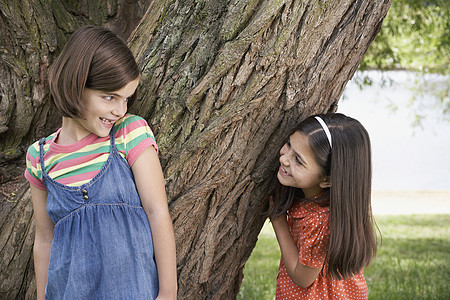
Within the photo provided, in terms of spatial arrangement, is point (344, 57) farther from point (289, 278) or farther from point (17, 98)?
point (17, 98)

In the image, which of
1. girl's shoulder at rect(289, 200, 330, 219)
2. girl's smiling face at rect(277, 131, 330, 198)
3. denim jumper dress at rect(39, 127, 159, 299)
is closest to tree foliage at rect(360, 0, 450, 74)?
girl's shoulder at rect(289, 200, 330, 219)

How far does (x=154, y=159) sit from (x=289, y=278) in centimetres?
96

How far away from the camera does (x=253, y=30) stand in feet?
6.66

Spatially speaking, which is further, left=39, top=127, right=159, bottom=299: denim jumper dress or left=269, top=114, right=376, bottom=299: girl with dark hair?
left=269, top=114, right=376, bottom=299: girl with dark hair

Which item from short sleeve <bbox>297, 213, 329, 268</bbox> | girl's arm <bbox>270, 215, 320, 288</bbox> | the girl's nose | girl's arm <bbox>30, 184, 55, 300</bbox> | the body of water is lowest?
girl's arm <bbox>30, 184, 55, 300</bbox>

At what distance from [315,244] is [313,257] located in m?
0.06

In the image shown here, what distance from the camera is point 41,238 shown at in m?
2.07

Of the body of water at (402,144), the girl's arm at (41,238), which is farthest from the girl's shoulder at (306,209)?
the body of water at (402,144)

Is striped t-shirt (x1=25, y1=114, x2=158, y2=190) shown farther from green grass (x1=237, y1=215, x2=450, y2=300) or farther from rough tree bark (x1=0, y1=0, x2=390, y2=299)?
green grass (x1=237, y1=215, x2=450, y2=300)

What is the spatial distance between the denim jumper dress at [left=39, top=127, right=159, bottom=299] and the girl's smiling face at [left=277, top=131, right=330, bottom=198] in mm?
632

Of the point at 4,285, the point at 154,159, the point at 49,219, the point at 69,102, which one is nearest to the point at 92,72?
the point at 69,102

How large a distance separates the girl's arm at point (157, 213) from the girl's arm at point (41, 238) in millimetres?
428

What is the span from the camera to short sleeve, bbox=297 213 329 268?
220cm

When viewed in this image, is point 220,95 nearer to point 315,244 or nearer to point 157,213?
point 157,213
